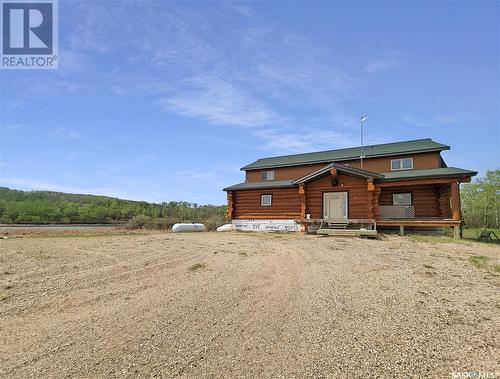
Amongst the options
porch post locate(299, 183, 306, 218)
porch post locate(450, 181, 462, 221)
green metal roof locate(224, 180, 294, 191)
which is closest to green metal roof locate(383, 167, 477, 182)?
porch post locate(450, 181, 462, 221)

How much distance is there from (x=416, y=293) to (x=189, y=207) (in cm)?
6307

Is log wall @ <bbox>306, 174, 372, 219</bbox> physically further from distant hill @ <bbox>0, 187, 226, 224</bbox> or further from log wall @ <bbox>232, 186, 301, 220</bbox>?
distant hill @ <bbox>0, 187, 226, 224</bbox>

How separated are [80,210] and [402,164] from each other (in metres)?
52.5

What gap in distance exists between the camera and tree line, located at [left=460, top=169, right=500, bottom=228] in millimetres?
43594

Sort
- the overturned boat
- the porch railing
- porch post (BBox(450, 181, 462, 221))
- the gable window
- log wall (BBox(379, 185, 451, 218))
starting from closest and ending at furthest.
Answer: porch post (BBox(450, 181, 462, 221)), log wall (BBox(379, 185, 451, 218)), the porch railing, the gable window, the overturned boat

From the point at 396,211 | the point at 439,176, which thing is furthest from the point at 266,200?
the point at 439,176

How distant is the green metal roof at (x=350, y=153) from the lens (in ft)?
73.2

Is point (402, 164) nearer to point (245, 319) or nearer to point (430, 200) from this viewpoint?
point (430, 200)

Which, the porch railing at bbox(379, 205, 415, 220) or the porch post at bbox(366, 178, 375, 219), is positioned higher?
the porch post at bbox(366, 178, 375, 219)

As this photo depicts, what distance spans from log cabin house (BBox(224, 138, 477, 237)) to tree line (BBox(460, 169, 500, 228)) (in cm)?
2828

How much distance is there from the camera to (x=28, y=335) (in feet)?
14.5

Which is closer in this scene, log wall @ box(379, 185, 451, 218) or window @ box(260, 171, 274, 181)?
log wall @ box(379, 185, 451, 218)

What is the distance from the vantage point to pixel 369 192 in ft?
66.5

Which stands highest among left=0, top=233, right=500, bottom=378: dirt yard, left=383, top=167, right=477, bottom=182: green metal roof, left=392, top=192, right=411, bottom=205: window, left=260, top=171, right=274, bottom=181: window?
left=260, top=171, right=274, bottom=181: window
